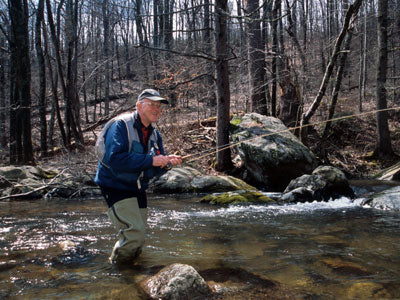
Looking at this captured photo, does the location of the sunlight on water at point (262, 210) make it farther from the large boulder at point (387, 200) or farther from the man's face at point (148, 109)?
the man's face at point (148, 109)

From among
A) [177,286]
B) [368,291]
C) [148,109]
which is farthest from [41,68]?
[368,291]

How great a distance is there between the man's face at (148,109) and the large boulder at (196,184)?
6.68 meters

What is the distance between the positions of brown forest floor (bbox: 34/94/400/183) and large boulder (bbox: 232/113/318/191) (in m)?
1.56

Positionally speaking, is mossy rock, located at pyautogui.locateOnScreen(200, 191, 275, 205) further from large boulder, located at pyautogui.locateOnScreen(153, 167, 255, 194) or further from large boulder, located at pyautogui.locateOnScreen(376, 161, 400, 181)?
large boulder, located at pyautogui.locateOnScreen(376, 161, 400, 181)

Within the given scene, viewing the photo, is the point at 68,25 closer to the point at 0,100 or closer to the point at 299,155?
the point at 0,100

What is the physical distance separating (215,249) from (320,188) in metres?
5.02

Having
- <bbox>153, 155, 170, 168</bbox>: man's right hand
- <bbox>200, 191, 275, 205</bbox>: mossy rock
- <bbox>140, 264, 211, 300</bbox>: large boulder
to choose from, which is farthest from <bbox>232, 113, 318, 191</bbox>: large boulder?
<bbox>140, 264, 211, 300</bbox>: large boulder

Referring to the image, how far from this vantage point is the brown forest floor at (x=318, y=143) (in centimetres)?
1302

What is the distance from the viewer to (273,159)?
35.3 feet

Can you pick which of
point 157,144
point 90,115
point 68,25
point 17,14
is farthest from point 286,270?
point 90,115

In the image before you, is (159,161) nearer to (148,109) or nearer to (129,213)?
(148,109)

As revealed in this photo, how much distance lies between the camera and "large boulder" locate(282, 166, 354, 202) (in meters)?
8.84

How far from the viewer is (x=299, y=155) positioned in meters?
11.0

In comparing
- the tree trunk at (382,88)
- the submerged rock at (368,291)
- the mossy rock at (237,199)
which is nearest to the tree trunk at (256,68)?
the tree trunk at (382,88)
